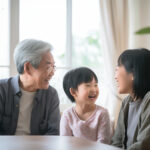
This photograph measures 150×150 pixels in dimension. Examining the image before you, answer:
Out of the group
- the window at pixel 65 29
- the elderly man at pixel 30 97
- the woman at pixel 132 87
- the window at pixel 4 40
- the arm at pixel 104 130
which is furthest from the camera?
the window at pixel 65 29

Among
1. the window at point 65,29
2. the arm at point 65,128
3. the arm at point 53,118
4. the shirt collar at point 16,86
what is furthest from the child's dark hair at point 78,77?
the window at point 65,29

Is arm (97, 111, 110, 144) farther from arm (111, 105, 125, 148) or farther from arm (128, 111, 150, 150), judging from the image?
arm (128, 111, 150, 150)

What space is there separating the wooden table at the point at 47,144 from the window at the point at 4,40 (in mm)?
1751

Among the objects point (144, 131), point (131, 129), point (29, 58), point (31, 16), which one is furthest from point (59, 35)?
point (144, 131)

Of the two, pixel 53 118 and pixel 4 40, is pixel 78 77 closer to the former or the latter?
pixel 53 118

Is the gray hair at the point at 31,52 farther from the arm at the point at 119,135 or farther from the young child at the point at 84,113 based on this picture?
the arm at the point at 119,135

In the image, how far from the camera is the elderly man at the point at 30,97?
2078 millimetres

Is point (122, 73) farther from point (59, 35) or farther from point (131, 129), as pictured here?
point (59, 35)

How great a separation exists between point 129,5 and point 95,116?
1735 mm

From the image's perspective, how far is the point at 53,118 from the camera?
214 cm

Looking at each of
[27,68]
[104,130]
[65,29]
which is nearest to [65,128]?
[104,130]

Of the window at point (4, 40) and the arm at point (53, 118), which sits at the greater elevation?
the window at point (4, 40)

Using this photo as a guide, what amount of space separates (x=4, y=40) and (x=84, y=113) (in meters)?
1.43

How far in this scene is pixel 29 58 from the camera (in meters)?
2.14
